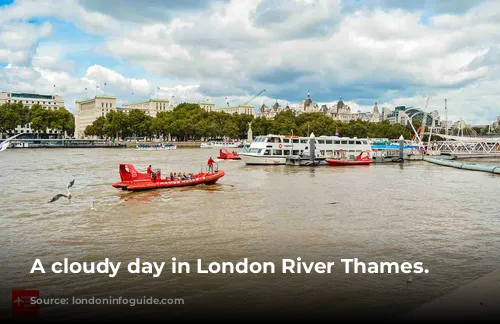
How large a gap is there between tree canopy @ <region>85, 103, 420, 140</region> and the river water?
133983 millimetres

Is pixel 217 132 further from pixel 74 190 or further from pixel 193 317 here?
pixel 193 317

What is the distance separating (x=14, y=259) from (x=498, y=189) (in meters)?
38.1

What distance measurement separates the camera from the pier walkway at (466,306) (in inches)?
345

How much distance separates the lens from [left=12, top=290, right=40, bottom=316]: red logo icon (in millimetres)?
11203

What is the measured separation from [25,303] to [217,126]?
17061 cm

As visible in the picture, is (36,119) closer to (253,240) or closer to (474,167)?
(474,167)

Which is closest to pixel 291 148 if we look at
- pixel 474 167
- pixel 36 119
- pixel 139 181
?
pixel 474 167

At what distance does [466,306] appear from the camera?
9.31 meters

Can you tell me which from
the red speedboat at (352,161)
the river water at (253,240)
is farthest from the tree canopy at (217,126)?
the river water at (253,240)

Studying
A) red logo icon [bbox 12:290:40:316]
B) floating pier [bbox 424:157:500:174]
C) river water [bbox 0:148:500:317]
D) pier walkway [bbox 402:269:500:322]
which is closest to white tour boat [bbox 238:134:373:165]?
floating pier [bbox 424:157:500:174]

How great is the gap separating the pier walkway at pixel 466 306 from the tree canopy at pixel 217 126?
501ft

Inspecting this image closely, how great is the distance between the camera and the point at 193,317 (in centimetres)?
1076

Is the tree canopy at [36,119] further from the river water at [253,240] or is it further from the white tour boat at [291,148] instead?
the river water at [253,240]

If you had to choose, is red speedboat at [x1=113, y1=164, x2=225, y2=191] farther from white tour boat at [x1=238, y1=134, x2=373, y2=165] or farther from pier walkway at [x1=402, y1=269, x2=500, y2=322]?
white tour boat at [x1=238, y1=134, x2=373, y2=165]
